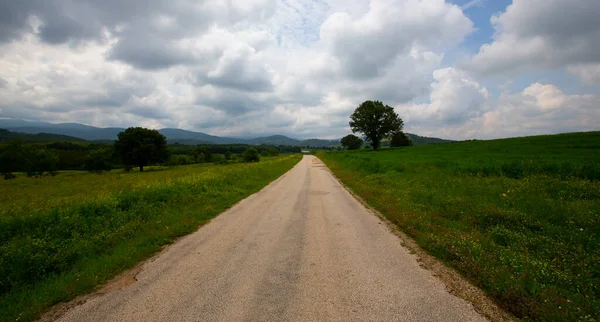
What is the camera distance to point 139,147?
197 ft

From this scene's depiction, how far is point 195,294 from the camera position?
4.74 meters

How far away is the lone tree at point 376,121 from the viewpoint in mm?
70375

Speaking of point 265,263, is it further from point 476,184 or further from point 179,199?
point 476,184

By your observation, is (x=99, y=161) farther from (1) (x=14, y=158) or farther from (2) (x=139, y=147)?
(1) (x=14, y=158)

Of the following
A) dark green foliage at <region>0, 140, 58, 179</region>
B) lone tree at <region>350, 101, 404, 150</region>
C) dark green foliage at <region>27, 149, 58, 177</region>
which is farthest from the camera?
lone tree at <region>350, 101, 404, 150</region>

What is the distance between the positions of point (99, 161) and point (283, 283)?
76525mm

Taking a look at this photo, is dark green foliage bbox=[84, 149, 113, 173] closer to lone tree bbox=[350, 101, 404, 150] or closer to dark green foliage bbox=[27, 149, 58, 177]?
dark green foliage bbox=[27, 149, 58, 177]

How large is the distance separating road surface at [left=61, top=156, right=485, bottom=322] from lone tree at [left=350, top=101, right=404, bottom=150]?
6554cm

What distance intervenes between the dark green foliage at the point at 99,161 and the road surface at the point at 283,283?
71382 mm

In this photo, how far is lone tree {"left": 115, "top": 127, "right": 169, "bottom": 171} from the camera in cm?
5978

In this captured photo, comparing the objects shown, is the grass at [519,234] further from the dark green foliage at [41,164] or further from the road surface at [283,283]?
the dark green foliage at [41,164]

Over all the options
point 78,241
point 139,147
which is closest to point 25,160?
point 139,147

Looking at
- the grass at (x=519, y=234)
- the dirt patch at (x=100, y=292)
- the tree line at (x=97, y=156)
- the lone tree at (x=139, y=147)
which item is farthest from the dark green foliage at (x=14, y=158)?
the grass at (x=519, y=234)

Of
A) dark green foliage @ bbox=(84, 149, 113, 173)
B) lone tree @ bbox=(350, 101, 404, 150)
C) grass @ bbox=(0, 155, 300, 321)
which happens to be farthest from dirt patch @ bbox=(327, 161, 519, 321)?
dark green foliage @ bbox=(84, 149, 113, 173)
